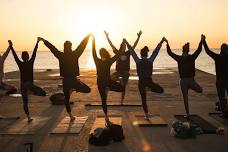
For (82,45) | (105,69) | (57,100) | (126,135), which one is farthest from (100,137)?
(57,100)

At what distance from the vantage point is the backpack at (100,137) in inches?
413

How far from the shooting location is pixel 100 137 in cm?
1052

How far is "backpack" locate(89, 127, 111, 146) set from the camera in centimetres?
1049

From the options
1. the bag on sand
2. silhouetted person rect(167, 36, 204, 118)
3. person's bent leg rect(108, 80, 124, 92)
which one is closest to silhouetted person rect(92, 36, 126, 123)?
person's bent leg rect(108, 80, 124, 92)

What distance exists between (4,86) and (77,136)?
3.84m

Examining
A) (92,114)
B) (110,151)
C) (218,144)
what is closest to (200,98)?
(92,114)

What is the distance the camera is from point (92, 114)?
1545 cm

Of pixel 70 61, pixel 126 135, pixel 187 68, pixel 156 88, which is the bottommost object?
pixel 126 135

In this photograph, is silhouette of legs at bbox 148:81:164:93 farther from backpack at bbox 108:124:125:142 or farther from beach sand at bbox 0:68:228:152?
backpack at bbox 108:124:125:142

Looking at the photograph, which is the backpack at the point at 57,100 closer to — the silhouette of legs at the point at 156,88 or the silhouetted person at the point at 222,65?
the silhouette of legs at the point at 156,88

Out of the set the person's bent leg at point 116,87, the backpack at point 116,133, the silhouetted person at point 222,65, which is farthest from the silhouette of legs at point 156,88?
the backpack at point 116,133

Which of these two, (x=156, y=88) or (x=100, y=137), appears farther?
(x=156, y=88)

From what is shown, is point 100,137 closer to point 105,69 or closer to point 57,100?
point 105,69

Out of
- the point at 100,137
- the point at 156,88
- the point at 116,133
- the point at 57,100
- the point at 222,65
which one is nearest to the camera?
the point at 100,137
